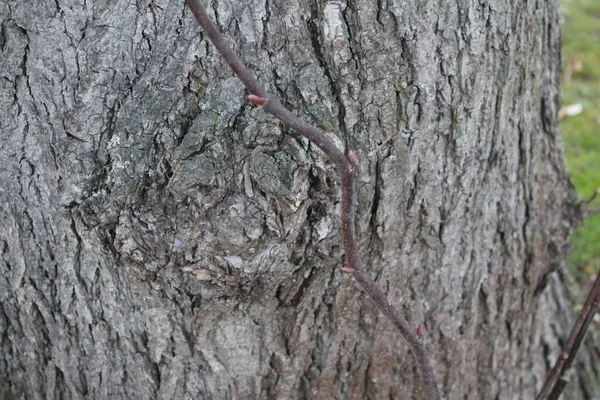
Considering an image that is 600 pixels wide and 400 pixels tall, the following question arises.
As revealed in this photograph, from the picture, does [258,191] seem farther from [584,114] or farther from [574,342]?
[584,114]

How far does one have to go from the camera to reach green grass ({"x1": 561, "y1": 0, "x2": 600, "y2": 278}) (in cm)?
357

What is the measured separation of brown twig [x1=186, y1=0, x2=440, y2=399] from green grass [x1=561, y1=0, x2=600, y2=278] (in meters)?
2.10

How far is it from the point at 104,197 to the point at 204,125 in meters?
0.27

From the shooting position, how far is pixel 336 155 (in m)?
1.12

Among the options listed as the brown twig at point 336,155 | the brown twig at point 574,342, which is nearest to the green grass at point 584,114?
the brown twig at point 574,342

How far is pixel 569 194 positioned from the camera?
6.77 feet

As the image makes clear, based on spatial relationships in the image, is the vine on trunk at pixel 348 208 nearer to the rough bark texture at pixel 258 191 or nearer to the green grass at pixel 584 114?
the rough bark texture at pixel 258 191

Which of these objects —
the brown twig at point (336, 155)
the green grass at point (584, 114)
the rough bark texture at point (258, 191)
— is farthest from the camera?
the green grass at point (584, 114)

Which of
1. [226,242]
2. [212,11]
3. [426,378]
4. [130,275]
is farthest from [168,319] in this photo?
[212,11]

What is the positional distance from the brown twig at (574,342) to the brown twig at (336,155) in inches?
23.0

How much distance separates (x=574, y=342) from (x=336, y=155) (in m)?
1.21

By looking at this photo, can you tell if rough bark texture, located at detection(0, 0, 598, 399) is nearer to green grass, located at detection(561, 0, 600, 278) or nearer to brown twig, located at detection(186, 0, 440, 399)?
brown twig, located at detection(186, 0, 440, 399)

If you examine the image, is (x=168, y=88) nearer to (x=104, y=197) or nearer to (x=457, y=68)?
(x=104, y=197)

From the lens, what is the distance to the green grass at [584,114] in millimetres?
3570
